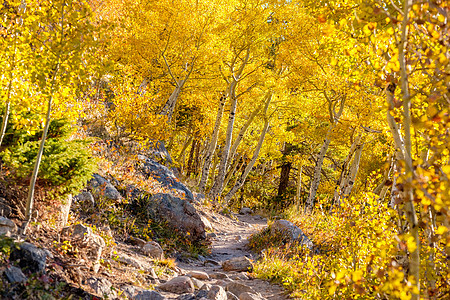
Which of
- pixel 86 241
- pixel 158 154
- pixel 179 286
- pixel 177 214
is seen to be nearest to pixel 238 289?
pixel 179 286

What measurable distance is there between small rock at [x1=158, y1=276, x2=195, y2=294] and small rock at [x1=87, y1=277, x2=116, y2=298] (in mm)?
1054

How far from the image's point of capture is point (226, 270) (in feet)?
24.8

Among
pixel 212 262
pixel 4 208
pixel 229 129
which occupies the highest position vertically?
pixel 229 129

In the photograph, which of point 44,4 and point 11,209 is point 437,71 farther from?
point 11,209

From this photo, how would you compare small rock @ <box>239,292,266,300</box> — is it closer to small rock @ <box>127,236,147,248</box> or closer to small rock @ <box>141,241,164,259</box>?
small rock @ <box>141,241,164,259</box>

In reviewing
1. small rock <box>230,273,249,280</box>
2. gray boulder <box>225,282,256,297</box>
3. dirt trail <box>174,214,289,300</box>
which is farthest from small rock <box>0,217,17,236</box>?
small rock <box>230,273,249,280</box>

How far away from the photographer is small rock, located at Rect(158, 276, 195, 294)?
17.4 feet

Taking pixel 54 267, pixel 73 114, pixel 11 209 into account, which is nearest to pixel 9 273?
pixel 54 267

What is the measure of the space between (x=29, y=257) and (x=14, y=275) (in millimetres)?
299

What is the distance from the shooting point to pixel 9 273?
11.3ft

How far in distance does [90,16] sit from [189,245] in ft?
18.1

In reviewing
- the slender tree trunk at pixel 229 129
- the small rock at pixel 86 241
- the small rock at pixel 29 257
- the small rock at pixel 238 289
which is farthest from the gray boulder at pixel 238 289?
the slender tree trunk at pixel 229 129

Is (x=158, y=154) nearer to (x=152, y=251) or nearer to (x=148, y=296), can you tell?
(x=152, y=251)

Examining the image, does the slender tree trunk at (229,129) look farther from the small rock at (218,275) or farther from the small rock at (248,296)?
the small rock at (248,296)
